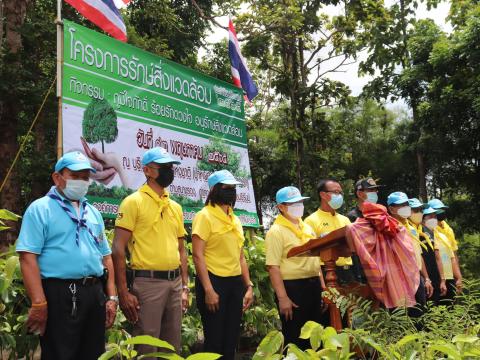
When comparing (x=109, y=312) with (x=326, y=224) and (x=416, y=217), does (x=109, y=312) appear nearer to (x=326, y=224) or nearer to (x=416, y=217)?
(x=326, y=224)

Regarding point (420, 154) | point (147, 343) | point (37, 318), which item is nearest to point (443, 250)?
point (37, 318)

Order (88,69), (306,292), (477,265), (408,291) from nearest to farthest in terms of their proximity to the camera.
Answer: (408,291), (306,292), (88,69), (477,265)

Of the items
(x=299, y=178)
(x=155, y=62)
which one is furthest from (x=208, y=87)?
(x=299, y=178)

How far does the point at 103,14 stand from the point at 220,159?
2012 millimetres

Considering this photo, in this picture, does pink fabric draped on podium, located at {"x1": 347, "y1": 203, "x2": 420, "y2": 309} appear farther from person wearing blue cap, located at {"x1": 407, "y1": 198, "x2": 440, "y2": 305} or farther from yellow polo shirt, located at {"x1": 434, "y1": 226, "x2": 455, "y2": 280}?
yellow polo shirt, located at {"x1": 434, "y1": 226, "x2": 455, "y2": 280}

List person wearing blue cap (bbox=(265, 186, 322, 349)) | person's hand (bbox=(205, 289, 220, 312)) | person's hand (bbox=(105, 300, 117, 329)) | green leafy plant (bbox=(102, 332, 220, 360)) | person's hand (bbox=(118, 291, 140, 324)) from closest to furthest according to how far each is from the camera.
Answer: green leafy plant (bbox=(102, 332, 220, 360))
person's hand (bbox=(105, 300, 117, 329))
person's hand (bbox=(118, 291, 140, 324))
person's hand (bbox=(205, 289, 220, 312))
person wearing blue cap (bbox=(265, 186, 322, 349))

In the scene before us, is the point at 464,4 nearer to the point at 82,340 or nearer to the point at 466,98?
the point at 466,98

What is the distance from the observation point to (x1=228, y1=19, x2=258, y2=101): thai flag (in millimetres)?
7523

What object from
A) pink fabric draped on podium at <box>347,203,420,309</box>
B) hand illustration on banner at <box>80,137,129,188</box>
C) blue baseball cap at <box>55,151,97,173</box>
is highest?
hand illustration on banner at <box>80,137,129,188</box>

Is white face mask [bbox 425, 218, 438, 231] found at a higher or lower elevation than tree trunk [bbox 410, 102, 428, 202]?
lower

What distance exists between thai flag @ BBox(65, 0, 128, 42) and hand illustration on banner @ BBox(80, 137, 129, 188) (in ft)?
4.00

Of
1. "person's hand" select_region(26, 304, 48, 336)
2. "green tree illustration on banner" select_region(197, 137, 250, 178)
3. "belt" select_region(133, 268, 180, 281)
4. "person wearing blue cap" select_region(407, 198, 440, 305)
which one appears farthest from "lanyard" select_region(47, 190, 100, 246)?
"person wearing blue cap" select_region(407, 198, 440, 305)

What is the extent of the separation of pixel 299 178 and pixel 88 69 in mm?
7786

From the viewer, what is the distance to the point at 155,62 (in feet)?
17.9
